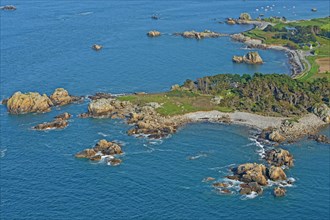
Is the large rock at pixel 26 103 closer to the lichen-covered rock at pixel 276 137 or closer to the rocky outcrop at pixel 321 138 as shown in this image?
the lichen-covered rock at pixel 276 137

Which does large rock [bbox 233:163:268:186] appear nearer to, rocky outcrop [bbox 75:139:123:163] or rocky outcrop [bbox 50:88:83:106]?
rocky outcrop [bbox 75:139:123:163]

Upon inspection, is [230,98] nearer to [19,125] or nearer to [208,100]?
[208,100]

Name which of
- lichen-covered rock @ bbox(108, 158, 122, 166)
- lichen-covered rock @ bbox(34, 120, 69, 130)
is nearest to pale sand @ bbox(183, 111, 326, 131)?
lichen-covered rock @ bbox(108, 158, 122, 166)

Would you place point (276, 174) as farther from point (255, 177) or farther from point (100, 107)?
point (100, 107)

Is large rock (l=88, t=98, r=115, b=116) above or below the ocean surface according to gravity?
above

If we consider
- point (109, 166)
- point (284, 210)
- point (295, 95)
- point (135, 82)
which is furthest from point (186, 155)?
point (135, 82)

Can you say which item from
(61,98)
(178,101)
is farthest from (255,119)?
(61,98)

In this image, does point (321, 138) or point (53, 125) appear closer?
point (321, 138)
